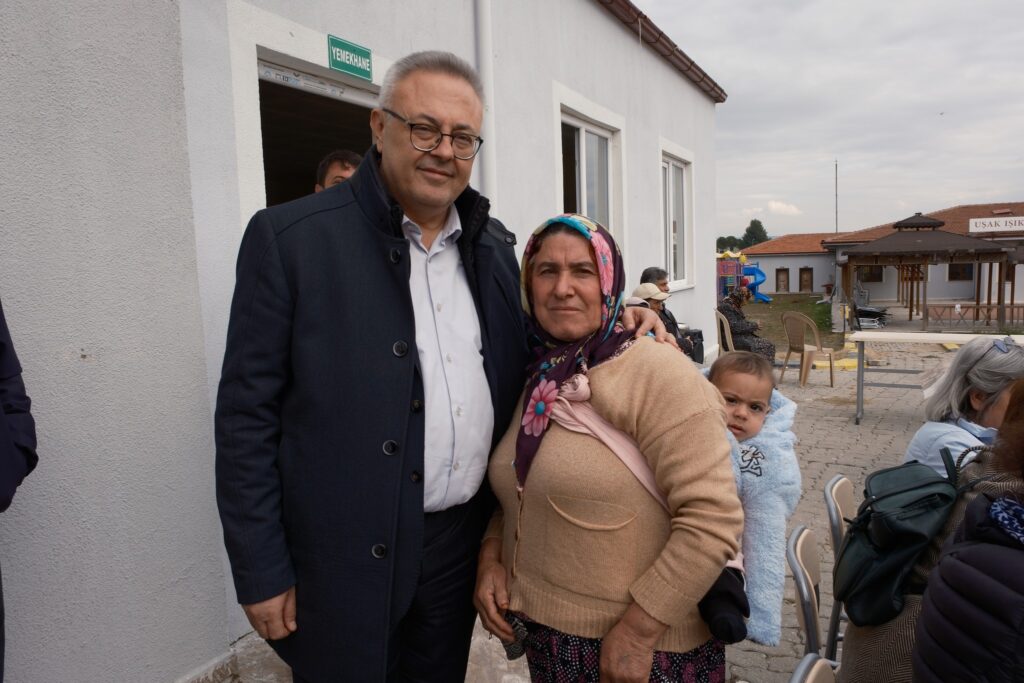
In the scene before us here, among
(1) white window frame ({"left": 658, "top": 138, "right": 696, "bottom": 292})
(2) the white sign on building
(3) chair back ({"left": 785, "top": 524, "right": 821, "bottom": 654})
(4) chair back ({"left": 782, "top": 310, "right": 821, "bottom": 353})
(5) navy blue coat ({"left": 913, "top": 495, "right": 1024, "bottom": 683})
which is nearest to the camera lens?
(5) navy blue coat ({"left": 913, "top": 495, "right": 1024, "bottom": 683})

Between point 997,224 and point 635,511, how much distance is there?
1467 inches

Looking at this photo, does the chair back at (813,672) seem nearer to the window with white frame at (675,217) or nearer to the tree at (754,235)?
the window with white frame at (675,217)

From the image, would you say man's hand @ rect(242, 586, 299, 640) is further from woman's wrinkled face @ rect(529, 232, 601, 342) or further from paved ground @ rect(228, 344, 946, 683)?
paved ground @ rect(228, 344, 946, 683)

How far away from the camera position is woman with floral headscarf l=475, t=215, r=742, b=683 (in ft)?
4.69

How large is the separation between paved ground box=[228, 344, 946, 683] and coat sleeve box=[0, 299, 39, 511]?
5.30 ft

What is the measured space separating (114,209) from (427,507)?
1.57 m

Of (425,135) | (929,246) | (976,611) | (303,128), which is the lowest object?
(976,611)

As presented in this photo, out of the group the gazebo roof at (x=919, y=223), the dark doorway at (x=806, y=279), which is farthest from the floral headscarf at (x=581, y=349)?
the dark doorway at (x=806, y=279)

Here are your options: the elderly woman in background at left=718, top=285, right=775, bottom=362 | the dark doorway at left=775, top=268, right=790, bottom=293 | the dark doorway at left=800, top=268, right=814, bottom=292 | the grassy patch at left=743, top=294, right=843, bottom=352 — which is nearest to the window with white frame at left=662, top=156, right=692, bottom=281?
the elderly woman in background at left=718, top=285, right=775, bottom=362

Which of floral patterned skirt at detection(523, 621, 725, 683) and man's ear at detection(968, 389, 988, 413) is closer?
floral patterned skirt at detection(523, 621, 725, 683)

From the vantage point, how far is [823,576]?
4289 mm

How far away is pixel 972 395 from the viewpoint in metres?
3.26

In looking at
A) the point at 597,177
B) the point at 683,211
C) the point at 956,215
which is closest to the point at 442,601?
the point at 597,177

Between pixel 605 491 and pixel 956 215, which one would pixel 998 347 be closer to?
pixel 605 491
